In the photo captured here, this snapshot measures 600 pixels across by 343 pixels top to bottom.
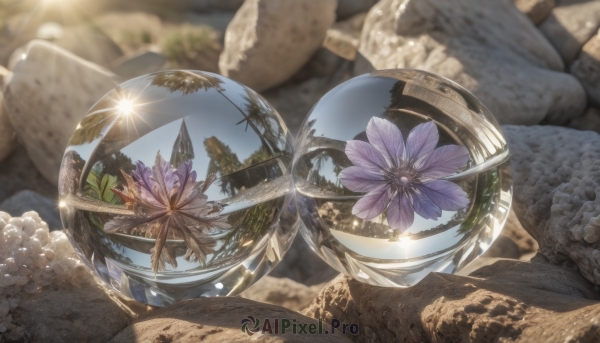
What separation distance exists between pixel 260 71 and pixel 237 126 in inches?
151

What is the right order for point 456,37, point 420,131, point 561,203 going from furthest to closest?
point 456,37
point 561,203
point 420,131

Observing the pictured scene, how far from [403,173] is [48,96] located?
11.4ft

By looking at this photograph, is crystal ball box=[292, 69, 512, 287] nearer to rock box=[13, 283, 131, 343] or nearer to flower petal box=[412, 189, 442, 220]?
flower petal box=[412, 189, 442, 220]

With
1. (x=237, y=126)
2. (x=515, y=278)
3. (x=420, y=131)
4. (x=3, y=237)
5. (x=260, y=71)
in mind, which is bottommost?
(x=515, y=278)

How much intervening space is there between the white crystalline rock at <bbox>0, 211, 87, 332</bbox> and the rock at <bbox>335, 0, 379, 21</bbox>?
5.84 metres

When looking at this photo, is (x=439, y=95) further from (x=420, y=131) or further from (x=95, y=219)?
(x=95, y=219)

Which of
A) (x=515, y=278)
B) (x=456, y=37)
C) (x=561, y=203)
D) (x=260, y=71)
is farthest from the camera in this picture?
(x=260, y=71)

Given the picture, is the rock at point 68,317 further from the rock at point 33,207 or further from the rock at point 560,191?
the rock at point 33,207

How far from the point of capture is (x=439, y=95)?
8.27 feet

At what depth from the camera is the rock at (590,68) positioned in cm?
494

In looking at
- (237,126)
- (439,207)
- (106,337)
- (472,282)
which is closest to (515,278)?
(472,282)

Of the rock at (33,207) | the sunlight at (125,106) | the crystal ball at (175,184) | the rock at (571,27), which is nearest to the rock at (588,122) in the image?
the rock at (571,27)

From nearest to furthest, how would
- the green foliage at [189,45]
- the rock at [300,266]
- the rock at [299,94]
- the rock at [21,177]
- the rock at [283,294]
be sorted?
the rock at [283,294] → the rock at [300,266] → the rock at [21,177] → the rock at [299,94] → the green foliage at [189,45]

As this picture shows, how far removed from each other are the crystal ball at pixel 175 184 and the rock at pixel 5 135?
2900 millimetres
